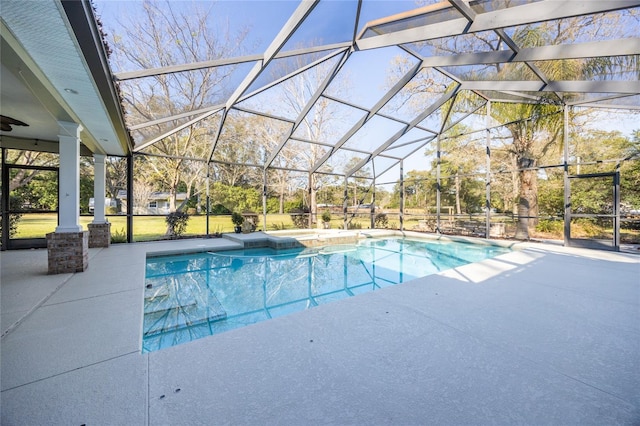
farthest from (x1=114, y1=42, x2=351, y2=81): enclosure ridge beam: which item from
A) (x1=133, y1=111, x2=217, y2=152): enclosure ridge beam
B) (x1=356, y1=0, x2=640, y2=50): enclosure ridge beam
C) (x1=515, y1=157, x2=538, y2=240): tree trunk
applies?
(x1=515, y1=157, x2=538, y2=240): tree trunk

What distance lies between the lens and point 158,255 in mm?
6551

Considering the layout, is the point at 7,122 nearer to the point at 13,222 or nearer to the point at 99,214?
the point at 99,214

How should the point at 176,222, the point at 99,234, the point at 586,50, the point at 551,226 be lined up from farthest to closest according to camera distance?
the point at 551,226 → the point at 176,222 → the point at 99,234 → the point at 586,50

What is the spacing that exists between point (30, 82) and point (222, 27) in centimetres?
511

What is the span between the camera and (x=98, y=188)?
6770 mm

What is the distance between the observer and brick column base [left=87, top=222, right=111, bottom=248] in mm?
6805

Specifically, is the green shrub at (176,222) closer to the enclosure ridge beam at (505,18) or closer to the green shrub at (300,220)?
the green shrub at (300,220)

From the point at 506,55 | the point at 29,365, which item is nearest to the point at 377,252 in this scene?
the point at 506,55

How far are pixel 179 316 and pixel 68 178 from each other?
3.17 meters

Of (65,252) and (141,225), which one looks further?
(141,225)

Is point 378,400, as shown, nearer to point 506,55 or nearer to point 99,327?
point 99,327

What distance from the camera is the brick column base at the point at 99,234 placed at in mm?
6805

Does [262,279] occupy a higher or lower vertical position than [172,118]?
lower

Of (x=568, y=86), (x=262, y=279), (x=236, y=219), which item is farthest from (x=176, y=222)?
(x=568, y=86)
